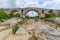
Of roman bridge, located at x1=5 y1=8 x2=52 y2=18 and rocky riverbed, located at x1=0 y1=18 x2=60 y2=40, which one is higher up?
rocky riverbed, located at x1=0 y1=18 x2=60 y2=40

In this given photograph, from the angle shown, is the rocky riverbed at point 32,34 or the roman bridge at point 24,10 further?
the roman bridge at point 24,10

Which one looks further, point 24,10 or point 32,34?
point 24,10

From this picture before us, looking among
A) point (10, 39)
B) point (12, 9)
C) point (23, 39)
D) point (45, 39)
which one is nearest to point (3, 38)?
point (10, 39)

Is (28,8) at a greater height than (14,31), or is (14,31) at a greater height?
(14,31)

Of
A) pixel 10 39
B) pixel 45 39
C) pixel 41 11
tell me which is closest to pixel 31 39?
pixel 45 39

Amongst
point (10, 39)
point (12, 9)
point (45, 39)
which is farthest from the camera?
point (12, 9)

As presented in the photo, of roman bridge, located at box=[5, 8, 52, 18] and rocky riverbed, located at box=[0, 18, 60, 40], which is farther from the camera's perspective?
roman bridge, located at box=[5, 8, 52, 18]

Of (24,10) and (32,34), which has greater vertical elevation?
(32,34)

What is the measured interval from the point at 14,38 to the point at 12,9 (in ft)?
125

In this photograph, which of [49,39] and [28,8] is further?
[28,8]

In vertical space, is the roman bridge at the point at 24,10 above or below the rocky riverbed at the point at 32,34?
below

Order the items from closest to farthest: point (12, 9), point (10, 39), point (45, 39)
Result: point (10, 39) → point (45, 39) → point (12, 9)

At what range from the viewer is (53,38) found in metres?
9.58

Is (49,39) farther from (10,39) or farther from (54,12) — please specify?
(54,12)
